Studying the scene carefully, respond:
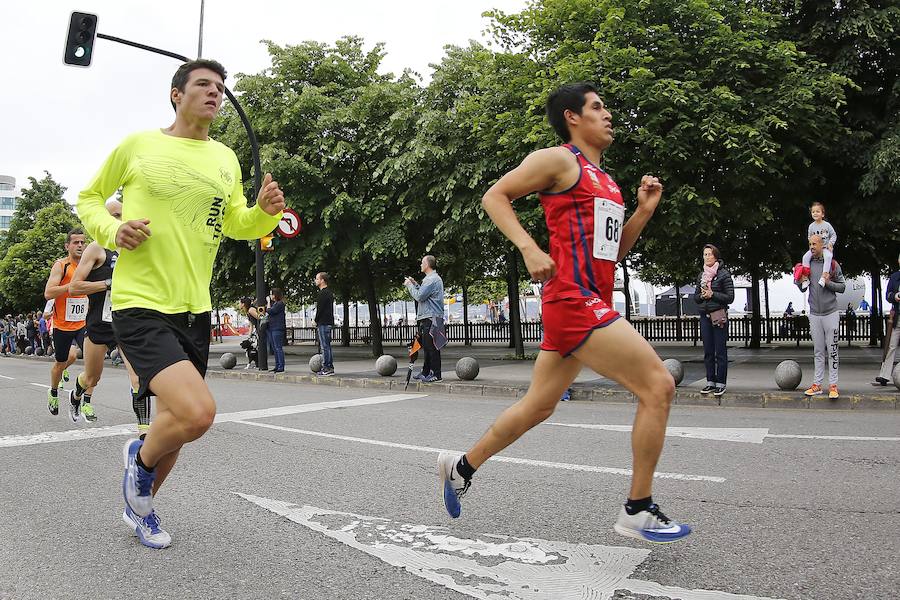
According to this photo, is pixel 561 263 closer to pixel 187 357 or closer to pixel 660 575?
pixel 660 575

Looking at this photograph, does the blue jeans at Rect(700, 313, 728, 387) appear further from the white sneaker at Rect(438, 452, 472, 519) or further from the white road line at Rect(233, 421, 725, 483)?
the white sneaker at Rect(438, 452, 472, 519)

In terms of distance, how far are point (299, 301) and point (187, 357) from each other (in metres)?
33.7

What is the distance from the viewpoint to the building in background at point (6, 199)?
12438 centimetres

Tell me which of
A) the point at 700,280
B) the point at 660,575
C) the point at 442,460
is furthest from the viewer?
the point at 700,280

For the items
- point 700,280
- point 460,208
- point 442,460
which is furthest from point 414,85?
point 442,460

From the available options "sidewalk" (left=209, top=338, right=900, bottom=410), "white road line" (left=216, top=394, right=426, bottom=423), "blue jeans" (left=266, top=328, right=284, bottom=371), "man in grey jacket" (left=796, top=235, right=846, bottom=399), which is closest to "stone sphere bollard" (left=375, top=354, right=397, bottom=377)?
"sidewalk" (left=209, top=338, right=900, bottom=410)

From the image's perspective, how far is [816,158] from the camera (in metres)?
16.7

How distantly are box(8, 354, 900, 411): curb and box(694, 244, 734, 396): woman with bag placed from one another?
0.81 ft

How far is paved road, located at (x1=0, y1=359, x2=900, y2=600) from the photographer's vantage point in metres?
3.07

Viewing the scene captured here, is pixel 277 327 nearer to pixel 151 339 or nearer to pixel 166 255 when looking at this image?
pixel 166 255

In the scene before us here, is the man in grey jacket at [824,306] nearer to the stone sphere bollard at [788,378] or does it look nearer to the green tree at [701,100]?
the stone sphere bollard at [788,378]

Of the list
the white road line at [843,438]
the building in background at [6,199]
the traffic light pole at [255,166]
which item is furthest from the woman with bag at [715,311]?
the building in background at [6,199]

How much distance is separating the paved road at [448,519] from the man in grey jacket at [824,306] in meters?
2.10

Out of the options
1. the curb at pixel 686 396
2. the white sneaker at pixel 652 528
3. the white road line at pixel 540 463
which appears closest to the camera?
the white sneaker at pixel 652 528
